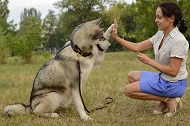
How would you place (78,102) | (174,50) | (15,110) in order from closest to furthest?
(174,50) < (78,102) < (15,110)

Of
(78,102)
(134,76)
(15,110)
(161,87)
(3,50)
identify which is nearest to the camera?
(161,87)

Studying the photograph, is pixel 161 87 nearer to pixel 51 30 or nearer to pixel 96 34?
pixel 96 34

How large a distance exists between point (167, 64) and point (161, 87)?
368 millimetres

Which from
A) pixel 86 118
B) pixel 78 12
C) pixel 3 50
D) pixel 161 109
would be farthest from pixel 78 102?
pixel 78 12

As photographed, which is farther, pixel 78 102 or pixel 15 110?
pixel 15 110

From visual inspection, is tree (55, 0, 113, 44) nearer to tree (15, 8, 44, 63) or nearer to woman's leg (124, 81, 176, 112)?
tree (15, 8, 44, 63)

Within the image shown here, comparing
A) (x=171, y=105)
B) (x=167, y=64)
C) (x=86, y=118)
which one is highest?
(x=167, y=64)

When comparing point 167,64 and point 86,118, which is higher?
point 167,64

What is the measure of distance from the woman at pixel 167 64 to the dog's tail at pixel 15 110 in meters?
1.65

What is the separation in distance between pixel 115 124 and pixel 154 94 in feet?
2.64

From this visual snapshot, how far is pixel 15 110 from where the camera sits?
4.48 m

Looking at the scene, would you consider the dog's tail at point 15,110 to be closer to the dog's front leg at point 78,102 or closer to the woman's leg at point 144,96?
the dog's front leg at point 78,102

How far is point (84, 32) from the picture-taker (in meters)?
4.39

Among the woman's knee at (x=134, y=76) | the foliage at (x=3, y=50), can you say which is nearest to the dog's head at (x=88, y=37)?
the woman's knee at (x=134, y=76)
